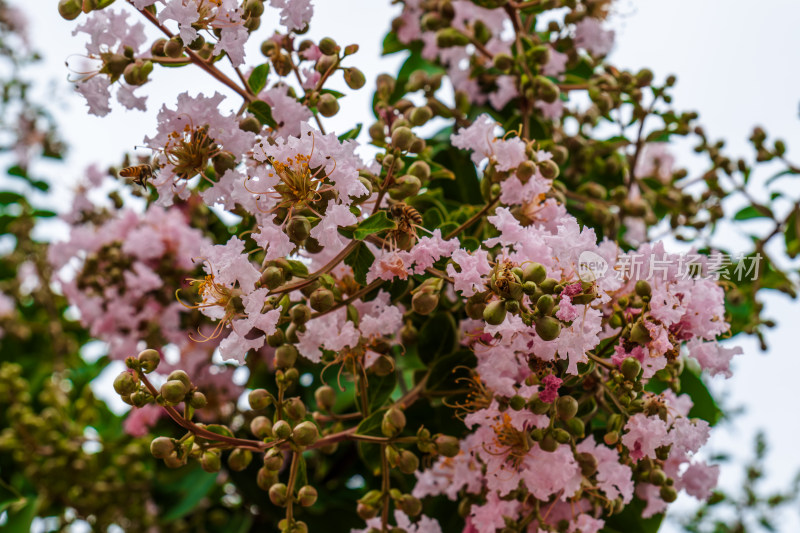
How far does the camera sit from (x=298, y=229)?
0.71 meters

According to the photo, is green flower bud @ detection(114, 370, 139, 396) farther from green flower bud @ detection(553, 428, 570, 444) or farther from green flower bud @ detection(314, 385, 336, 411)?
green flower bud @ detection(553, 428, 570, 444)

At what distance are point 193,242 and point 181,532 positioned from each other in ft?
2.24

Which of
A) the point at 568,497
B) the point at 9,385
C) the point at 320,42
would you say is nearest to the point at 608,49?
the point at 320,42

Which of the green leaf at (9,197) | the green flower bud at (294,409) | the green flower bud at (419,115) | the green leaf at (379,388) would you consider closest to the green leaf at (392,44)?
the green flower bud at (419,115)

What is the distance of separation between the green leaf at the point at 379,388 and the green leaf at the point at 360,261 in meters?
0.19

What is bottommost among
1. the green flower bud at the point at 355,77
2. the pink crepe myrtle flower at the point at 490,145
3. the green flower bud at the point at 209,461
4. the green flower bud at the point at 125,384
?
the green flower bud at the point at 209,461

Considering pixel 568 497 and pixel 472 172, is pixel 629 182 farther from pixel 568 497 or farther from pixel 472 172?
Answer: pixel 568 497

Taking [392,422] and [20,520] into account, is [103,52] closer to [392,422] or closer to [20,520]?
[392,422]

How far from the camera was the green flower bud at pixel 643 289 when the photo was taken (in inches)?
30.7

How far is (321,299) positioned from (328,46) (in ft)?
1.05

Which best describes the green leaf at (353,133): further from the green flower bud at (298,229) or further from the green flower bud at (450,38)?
the green flower bud at (450,38)

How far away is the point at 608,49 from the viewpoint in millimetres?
1317

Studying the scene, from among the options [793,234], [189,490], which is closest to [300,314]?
[189,490]

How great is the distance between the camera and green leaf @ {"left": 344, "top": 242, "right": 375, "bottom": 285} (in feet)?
2.62
